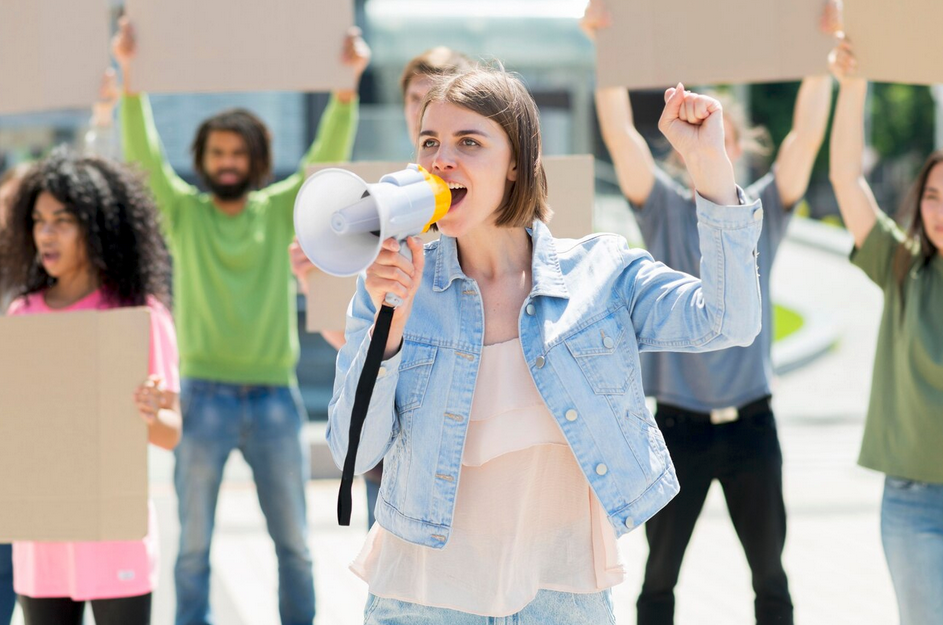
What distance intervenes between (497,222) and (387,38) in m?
17.2

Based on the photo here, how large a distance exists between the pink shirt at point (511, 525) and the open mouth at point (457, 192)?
0.97 feet

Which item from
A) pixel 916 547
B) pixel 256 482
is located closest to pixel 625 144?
pixel 916 547

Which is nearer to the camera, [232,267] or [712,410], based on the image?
[712,410]

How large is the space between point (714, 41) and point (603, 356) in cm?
167

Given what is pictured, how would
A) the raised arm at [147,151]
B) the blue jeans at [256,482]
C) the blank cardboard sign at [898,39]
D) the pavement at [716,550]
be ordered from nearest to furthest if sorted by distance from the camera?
the blank cardboard sign at [898,39] → the blue jeans at [256,482] → the raised arm at [147,151] → the pavement at [716,550]

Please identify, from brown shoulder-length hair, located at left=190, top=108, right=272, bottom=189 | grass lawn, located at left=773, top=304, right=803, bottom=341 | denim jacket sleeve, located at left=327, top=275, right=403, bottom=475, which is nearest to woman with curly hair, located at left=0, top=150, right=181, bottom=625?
brown shoulder-length hair, located at left=190, top=108, right=272, bottom=189

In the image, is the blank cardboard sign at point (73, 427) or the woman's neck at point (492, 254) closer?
the woman's neck at point (492, 254)

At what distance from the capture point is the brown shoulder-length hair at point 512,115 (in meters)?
2.23

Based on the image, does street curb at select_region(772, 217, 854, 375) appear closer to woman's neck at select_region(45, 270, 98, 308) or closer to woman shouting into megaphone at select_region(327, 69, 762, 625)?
woman's neck at select_region(45, 270, 98, 308)

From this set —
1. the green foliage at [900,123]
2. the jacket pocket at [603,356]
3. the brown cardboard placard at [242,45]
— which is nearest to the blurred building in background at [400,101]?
the brown cardboard placard at [242,45]

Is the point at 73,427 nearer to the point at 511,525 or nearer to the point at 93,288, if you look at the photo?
the point at 93,288

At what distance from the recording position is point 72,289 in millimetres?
3598

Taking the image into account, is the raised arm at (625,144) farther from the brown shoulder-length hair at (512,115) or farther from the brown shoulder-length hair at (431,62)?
the brown shoulder-length hair at (512,115)

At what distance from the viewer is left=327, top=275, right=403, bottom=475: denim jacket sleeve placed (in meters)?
2.12
